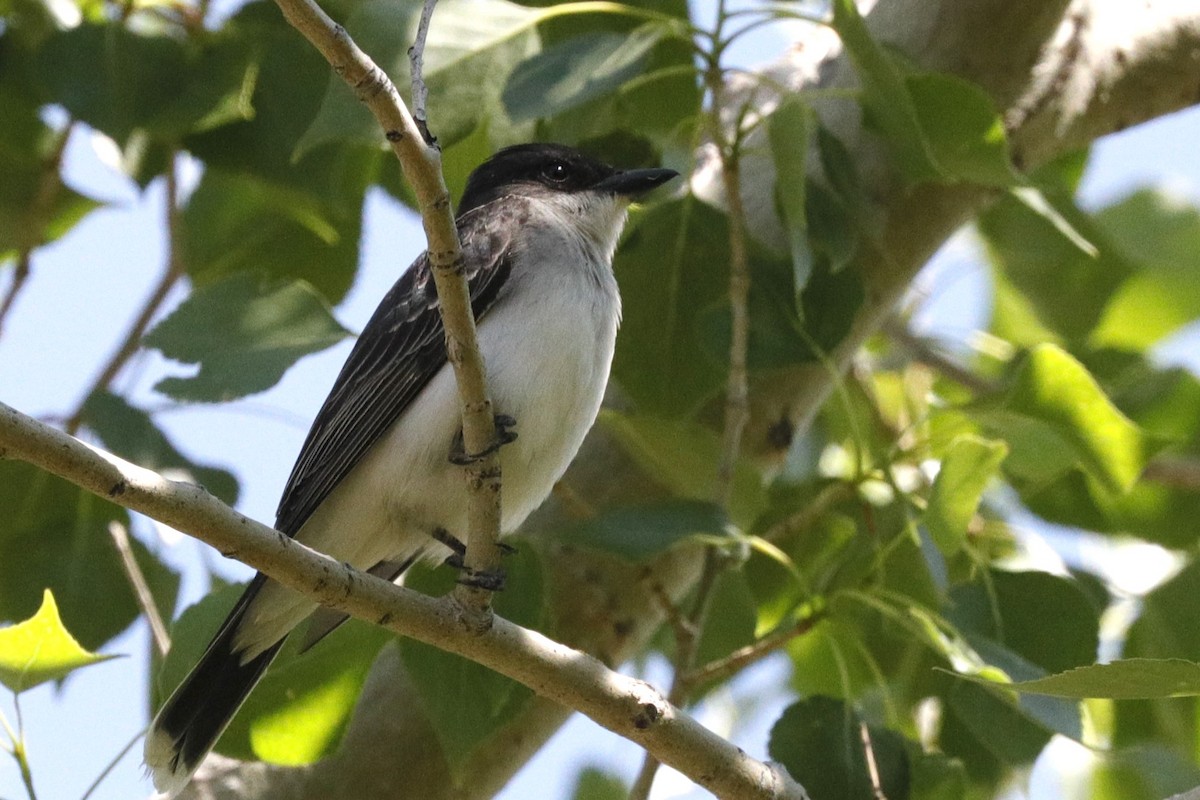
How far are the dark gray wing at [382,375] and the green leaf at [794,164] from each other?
29.9 inches

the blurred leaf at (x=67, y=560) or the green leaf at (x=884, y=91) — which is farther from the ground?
the green leaf at (x=884, y=91)

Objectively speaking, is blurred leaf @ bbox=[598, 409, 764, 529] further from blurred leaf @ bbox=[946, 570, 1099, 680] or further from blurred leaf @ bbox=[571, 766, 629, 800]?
blurred leaf @ bbox=[571, 766, 629, 800]

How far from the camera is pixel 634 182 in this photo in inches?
172

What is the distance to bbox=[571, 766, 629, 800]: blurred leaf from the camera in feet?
16.8

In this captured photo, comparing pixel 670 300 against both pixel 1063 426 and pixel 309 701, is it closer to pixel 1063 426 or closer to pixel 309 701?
pixel 1063 426

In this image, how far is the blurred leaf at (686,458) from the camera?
4000mm

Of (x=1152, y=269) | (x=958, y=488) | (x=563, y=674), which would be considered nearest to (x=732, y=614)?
(x=958, y=488)

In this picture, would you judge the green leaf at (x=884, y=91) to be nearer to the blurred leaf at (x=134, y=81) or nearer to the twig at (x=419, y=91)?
the twig at (x=419, y=91)

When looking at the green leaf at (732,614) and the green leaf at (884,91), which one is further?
the green leaf at (732,614)

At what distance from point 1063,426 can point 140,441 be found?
2630 millimetres

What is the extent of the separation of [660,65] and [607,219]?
→ 52 centimetres

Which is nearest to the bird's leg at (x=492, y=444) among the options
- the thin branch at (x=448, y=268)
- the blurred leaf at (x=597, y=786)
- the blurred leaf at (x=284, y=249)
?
the thin branch at (x=448, y=268)

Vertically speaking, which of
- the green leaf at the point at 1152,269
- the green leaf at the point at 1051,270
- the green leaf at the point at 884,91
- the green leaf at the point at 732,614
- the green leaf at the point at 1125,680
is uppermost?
the green leaf at the point at 1152,269

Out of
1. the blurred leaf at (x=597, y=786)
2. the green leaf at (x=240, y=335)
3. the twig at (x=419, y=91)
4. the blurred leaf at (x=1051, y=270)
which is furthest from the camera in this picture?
the blurred leaf at (x=1051, y=270)
